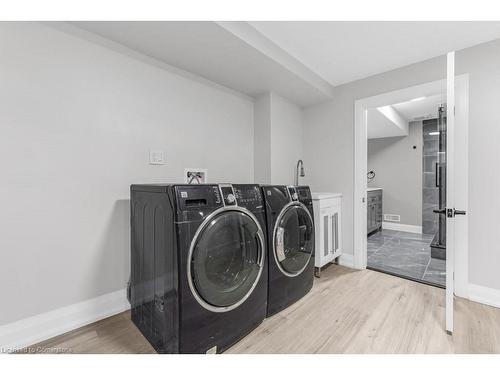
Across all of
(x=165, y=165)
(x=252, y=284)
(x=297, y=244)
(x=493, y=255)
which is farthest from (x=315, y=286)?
(x=165, y=165)

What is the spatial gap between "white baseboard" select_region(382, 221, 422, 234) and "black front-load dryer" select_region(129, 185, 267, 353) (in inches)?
176

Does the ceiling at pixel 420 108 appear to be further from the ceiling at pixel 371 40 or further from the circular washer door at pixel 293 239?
the circular washer door at pixel 293 239

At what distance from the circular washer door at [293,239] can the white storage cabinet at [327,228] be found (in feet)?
1.03

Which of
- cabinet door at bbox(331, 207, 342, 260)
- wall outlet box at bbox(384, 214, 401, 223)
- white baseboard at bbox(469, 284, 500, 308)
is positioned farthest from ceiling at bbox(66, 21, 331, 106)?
wall outlet box at bbox(384, 214, 401, 223)

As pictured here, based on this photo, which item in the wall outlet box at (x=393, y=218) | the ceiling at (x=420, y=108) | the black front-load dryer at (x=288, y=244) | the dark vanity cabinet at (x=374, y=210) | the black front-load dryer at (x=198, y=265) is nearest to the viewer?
the black front-load dryer at (x=198, y=265)

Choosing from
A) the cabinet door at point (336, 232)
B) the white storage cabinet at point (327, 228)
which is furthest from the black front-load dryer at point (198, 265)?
the cabinet door at point (336, 232)

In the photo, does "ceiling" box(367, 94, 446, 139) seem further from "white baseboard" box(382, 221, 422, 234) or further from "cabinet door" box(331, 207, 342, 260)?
"white baseboard" box(382, 221, 422, 234)

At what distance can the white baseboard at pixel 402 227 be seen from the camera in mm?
4617

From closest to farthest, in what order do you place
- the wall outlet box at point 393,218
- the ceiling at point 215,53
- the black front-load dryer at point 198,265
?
the black front-load dryer at point 198,265
the ceiling at point 215,53
the wall outlet box at point 393,218

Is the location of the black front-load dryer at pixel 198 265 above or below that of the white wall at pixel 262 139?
below

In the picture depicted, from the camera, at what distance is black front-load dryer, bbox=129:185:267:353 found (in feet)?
3.80

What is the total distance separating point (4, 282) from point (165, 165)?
121 centimetres

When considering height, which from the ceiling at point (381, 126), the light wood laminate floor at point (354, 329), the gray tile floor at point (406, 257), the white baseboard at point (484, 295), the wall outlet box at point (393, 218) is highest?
the ceiling at point (381, 126)

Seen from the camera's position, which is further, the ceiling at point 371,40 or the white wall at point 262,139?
the white wall at point 262,139
